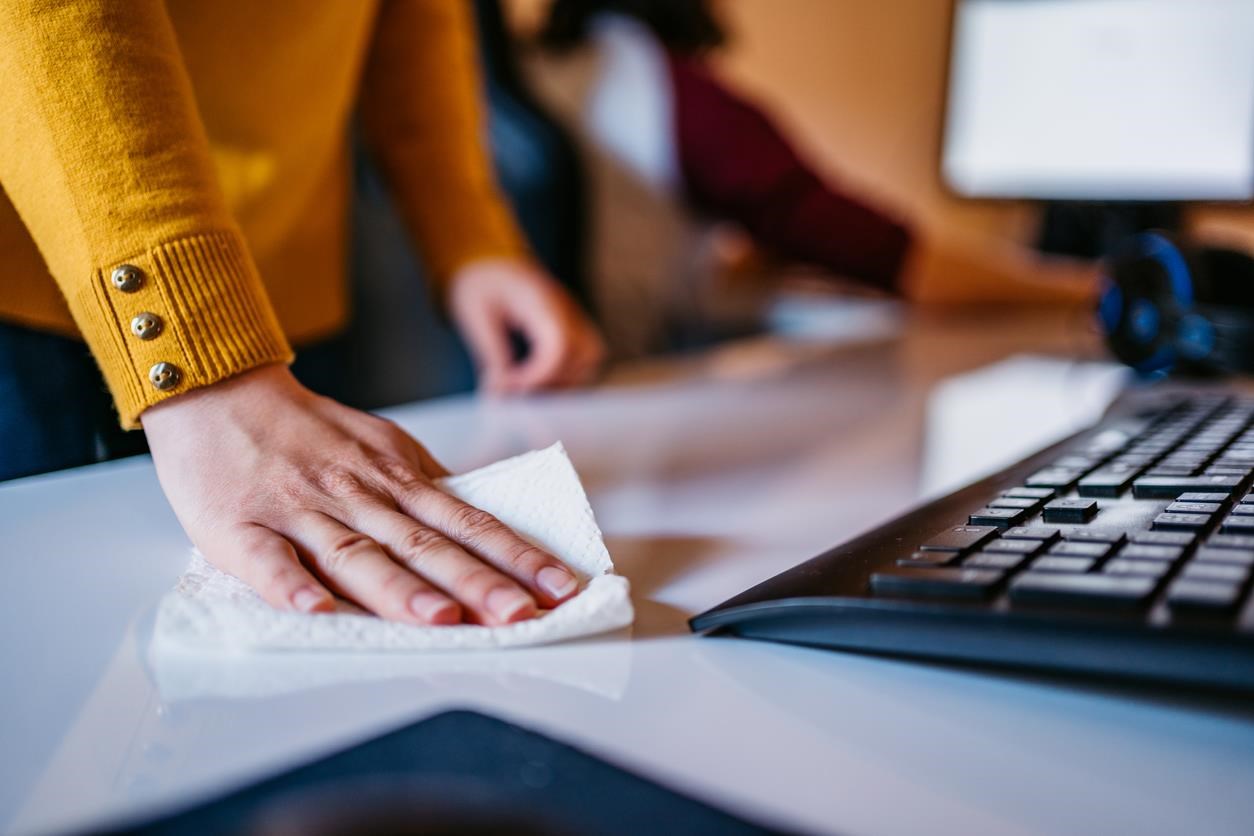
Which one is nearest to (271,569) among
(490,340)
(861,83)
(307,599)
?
(307,599)

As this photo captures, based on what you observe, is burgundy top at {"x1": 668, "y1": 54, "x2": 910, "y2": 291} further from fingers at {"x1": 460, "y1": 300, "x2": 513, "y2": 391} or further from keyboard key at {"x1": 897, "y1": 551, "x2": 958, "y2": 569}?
keyboard key at {"x1": 897, "y1": 551, "x2": 958, "y2": 569}

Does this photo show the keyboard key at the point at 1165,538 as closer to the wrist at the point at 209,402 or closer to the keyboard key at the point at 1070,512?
the keyboard key at the point at 1070,512

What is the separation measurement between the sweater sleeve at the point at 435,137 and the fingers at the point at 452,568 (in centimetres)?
51

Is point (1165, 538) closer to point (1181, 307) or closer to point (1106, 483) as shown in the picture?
point (1106, 483)

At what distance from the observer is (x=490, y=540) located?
36cm

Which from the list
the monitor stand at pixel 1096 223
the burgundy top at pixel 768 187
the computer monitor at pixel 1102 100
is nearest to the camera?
the burgundy top at pixel 768 187

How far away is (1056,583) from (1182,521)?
0.29ft

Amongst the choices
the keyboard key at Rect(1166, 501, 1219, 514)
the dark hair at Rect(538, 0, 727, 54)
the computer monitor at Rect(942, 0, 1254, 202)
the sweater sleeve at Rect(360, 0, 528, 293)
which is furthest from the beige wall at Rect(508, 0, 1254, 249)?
the keyboard key at Rect(1166, 501, 1219, 514)

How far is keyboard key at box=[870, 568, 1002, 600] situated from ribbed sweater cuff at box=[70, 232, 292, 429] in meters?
0.25

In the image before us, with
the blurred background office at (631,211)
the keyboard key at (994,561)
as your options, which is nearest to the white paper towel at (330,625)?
the keyboard key at (994,561)

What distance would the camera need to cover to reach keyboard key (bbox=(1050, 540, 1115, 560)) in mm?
305

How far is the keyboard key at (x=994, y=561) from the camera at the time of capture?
30 centimetres

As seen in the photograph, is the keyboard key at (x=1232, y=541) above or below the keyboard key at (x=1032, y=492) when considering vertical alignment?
above

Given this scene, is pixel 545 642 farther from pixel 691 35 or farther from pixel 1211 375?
pixel 691 35
